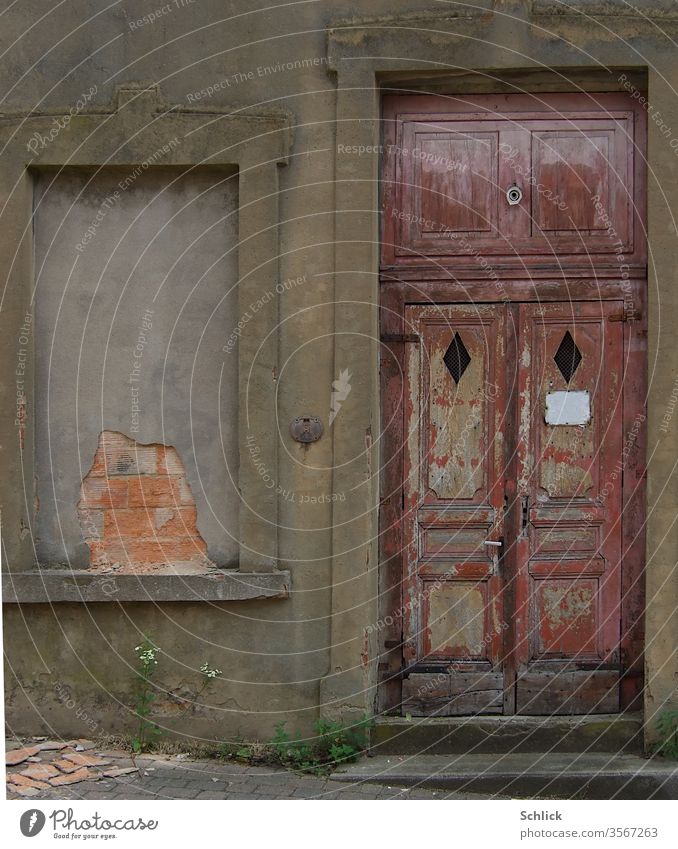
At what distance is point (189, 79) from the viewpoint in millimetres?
6645

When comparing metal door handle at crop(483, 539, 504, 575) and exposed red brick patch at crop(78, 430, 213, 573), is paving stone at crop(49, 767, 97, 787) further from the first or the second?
metal door handle at crop(483, 539, 504, 575)

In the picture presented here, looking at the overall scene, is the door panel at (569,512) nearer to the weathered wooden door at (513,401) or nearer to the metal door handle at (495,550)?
the weathered wooden door at (513,401)

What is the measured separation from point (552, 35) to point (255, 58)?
68.2 inches

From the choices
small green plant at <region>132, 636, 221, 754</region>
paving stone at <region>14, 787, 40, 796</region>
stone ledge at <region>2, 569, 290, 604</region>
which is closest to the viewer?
paving stone at <region>14, 787, 40, 796</region>

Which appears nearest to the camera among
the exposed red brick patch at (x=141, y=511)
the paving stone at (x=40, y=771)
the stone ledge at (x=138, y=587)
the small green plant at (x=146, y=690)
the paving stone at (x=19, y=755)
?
the paving stone at (x=40, y=771)

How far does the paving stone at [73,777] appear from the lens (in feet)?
20.1

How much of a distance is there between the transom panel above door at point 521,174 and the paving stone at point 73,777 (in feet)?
11.8

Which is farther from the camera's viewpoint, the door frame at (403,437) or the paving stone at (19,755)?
the door frame at (403,437)

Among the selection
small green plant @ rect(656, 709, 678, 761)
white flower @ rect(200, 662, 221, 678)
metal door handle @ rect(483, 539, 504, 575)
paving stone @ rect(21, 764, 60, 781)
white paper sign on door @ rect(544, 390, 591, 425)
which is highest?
white paper sign on door @ rect(544, 390, 591, 425)

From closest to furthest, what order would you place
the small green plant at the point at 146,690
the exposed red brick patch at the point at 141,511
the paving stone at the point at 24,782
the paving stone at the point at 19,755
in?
the paving stone at the point at 24,782, the paving stone at the point at 19,755, the small green plant at the point at 146,690, the exposed red brick patch at the point at 141,511

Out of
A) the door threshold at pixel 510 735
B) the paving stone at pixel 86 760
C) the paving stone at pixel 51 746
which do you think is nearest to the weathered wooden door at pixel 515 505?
the door threshold at pixel 510 735

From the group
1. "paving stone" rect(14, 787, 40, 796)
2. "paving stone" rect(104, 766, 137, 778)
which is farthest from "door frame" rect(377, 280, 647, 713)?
"paving stone" rect(14, 787, 40, 796)

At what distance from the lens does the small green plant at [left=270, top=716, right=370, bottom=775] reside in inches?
255

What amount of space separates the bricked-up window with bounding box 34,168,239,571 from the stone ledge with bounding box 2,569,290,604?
0.58 feet
